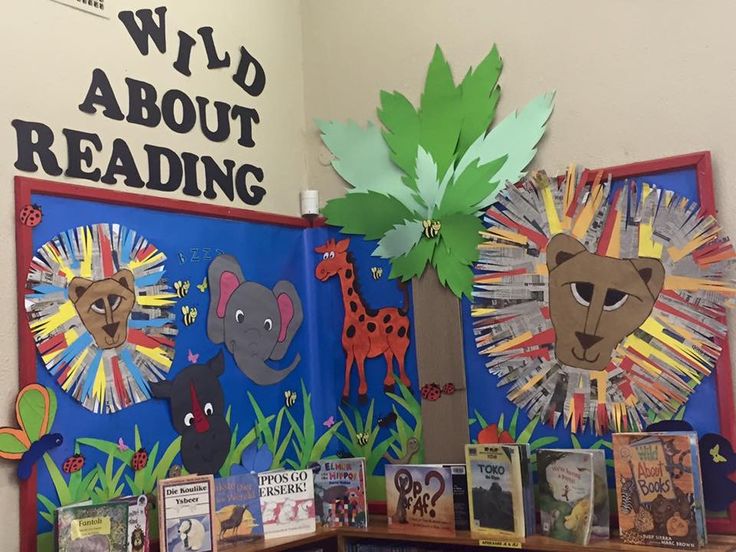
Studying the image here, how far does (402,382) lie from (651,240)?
1.02 m

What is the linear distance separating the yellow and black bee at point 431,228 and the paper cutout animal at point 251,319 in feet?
1.88

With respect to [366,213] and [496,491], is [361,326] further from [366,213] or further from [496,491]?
[496,491]

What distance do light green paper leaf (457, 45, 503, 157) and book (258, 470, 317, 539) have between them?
1.28m

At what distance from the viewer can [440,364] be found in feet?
10.1

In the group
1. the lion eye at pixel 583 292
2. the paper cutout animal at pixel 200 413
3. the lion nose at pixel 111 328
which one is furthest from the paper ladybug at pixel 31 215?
the lion eye at pixel 583 292

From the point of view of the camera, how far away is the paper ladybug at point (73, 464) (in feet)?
8.28

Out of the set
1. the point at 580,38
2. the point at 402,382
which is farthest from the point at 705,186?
the point at 402,382

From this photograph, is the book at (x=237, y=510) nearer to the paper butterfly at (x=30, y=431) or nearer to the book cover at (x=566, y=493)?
the paper butterfly at (x=30, y=431)

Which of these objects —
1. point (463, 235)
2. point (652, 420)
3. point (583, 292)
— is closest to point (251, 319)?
point (463, 235)

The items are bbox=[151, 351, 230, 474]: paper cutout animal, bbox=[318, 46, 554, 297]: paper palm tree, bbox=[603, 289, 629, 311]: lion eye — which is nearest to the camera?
bbox=[603, 289, 629, 311]: lion eye

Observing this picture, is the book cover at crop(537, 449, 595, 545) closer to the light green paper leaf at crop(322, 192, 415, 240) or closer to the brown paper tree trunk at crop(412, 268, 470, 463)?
the brown paper tree trunk at crop(412, 268, 470, 463)

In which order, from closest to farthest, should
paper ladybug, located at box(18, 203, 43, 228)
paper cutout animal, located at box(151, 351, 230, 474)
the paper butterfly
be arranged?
the paper butterfly < paper ladybug, located at box(18, 203, 43, 228) < paper cutout animal, located at box(151, 351, 230, 474)

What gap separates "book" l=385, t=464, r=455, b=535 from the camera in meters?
2.90

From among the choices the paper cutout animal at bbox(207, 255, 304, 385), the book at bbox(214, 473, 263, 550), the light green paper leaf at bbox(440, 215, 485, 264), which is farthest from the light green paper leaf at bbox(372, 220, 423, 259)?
the book at bbox(214, 473, 263, 550)
